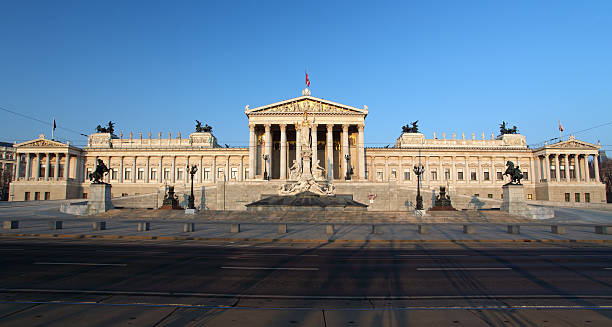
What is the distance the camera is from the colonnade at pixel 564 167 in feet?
295

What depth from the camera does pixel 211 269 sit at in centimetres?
1216

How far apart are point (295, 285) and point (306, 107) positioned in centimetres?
7247

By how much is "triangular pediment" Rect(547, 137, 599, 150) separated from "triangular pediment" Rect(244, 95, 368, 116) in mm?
49680

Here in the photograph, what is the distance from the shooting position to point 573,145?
90.1 meters

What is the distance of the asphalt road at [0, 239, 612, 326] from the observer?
7.11 metres

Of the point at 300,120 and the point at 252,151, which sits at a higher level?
the point at 300,120

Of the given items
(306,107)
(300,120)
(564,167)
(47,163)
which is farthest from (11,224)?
(564,167)

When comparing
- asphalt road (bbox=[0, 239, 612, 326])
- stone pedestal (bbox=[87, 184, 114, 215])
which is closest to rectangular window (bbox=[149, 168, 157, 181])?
stone pedestal (bbox=[87, 184, 114, 215])

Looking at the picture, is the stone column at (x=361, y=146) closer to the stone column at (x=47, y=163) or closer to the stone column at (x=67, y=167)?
the stone column at (x=67, y=167)

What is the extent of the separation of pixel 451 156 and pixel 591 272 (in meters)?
86.8

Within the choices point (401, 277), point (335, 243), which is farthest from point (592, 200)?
point (401, 277)

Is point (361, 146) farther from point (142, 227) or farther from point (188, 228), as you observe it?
point (142, 227)

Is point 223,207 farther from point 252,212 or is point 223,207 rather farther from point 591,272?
point 591,272

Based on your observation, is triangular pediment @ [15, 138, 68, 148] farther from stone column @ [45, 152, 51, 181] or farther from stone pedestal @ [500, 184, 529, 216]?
stone pedestal @ [500, 184, 529, 216]
